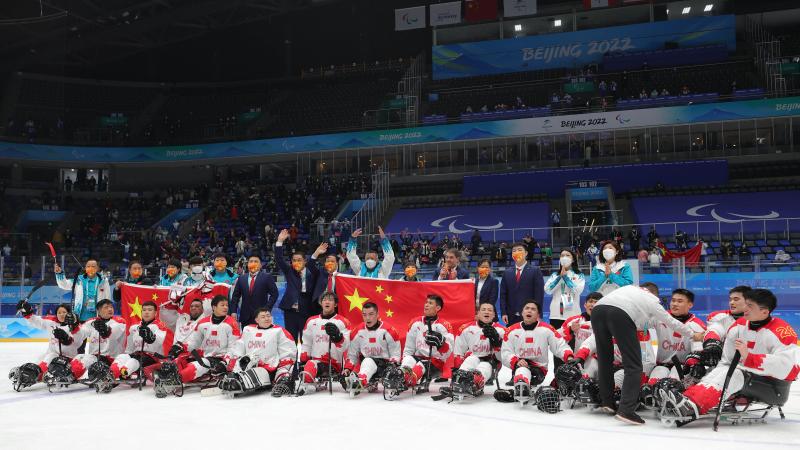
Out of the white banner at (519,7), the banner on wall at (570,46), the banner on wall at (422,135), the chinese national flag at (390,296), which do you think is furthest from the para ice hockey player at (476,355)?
the white banner at (519,7)

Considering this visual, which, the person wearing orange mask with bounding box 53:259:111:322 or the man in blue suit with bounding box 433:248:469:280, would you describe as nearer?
the man in blue suit with bounding box 433:248:469:280

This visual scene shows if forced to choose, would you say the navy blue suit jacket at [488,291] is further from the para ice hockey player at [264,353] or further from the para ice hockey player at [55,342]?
the para ice hockey player at [55,342]

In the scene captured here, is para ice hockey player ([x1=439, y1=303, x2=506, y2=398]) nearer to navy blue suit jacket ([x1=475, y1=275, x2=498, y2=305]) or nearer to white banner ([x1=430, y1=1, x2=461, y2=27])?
navy blue suit jacket ([x1=475, y1=275, x2=498, y2=305])

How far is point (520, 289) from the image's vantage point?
28.3ft

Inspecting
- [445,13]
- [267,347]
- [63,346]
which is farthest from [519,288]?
[445,13]

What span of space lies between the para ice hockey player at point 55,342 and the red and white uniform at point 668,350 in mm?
7307

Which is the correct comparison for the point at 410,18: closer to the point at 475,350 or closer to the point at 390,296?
the point at 390,296

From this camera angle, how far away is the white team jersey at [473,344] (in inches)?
309

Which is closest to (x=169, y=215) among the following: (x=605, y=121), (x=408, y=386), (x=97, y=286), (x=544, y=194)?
(x=544, y=194)

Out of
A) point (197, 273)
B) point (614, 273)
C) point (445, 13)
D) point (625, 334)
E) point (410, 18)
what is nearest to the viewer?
point (625, 334)

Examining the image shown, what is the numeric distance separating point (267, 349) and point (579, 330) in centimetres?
377

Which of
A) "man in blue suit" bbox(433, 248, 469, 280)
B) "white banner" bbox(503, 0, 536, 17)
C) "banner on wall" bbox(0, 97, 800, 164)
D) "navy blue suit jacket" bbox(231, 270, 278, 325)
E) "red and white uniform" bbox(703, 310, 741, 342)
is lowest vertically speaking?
"red and white uniform" bbox(703, 310, 741, 342)

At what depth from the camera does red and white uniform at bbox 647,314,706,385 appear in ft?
22.0

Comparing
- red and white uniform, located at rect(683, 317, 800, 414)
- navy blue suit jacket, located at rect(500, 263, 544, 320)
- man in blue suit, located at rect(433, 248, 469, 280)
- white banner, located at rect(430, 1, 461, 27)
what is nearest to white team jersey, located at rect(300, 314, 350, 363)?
man in blue suit, located at rect(433, 248, 469, 280)
